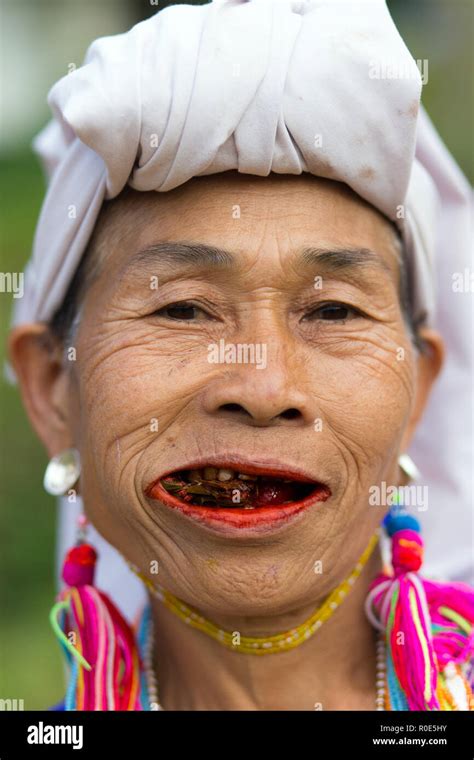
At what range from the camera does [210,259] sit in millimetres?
2154

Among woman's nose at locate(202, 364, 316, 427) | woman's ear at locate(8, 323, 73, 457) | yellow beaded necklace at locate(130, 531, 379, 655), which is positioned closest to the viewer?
woman's nose at locate(202, 364, 316, 427)

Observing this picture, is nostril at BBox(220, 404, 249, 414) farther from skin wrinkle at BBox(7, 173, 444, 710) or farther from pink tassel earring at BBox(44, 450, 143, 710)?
pink tassel earring at BBox(44, 450, 143, 710)

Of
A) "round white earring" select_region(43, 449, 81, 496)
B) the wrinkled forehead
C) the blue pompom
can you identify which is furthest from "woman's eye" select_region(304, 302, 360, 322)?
"round white earring" select_region(43, 449, 81, 496)

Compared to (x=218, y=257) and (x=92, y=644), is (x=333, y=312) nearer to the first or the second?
(x=218, y=257)

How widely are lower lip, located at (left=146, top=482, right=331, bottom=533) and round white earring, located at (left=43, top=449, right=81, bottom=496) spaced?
39cm

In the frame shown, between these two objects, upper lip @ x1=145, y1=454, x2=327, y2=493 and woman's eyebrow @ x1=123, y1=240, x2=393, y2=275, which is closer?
upper lip @ x1=145, y1=454, x2=327, y2=493

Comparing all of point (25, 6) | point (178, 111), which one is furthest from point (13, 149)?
point (178, 111)

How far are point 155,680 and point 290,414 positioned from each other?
0.89 m

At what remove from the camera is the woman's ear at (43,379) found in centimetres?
255

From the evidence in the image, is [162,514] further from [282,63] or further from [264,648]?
[282,63]

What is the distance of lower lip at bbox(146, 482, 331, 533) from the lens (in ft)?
6.79

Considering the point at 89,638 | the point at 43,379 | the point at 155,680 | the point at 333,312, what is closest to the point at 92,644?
the point at 89,638

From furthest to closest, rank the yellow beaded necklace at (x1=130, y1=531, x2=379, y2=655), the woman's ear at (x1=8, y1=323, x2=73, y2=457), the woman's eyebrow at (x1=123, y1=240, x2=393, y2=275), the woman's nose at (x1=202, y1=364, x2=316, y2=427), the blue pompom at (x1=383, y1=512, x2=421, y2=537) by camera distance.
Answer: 1. the woman's ear at (x1=8, y1=323, x2=73, y2=457)
2. the blue pompom at (x1=383, y1=512, x2=421, y2=537)
3. the yellow beaded necklace at (x1=130, y1=531, x2=379, y2=655)
4. the woman's eyebrow at (x1=123, y1=240, x2=393, y2=275)
5. the woman's nose at (x1=202, y1=364, x2=316, y2=427)
